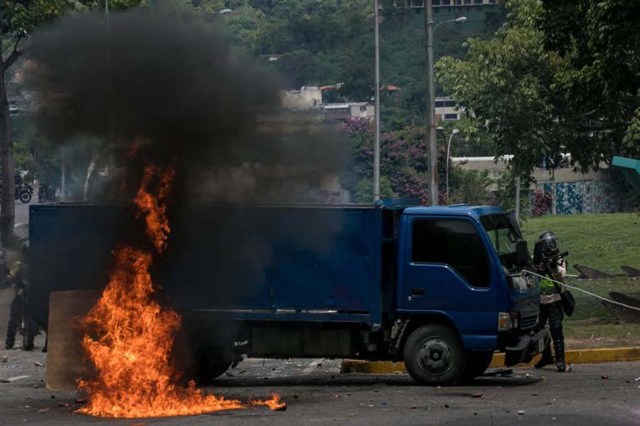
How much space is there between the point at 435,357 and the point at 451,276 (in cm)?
93

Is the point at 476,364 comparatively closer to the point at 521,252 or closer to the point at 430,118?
the point at 521,252

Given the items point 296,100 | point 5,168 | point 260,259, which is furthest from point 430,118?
point 260,259

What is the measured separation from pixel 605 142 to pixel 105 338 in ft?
54.4

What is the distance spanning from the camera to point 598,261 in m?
41.8

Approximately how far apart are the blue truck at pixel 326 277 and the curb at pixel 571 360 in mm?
1848

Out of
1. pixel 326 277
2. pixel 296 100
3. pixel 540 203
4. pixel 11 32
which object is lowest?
pixel 326 277

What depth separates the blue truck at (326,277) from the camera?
14.2 metres

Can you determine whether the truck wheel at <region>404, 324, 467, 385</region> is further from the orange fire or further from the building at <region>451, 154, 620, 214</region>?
the building at <region>451, 154, 620, 214</region>

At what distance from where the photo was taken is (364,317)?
46.9ft

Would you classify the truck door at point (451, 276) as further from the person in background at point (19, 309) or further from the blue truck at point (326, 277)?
the person in background at point (19, 309)

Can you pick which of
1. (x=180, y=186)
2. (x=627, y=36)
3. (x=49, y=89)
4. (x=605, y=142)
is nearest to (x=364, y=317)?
(x=180, y=186)

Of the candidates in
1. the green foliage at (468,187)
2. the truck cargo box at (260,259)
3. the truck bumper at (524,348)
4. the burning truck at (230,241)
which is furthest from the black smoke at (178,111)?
the green foliage at (468,187)

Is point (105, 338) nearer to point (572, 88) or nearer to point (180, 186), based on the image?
point (180, 186)

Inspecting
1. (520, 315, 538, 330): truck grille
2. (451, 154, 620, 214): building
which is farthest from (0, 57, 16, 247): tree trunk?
(451, 154, 620, 214): building
